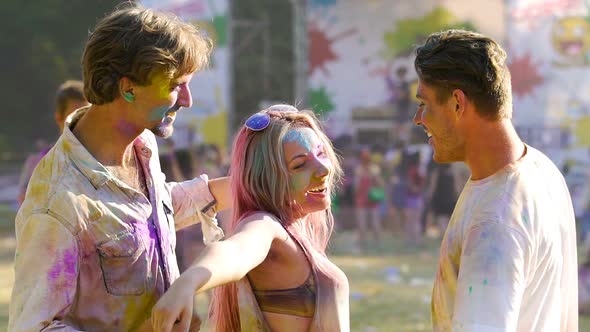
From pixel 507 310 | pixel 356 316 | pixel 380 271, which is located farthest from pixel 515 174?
pixel 380 271

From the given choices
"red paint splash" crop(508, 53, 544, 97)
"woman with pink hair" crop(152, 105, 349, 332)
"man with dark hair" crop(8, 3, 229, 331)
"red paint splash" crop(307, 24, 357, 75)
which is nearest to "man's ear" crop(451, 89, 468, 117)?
"woman with pink hair" crop(152, 105, 349, 332)

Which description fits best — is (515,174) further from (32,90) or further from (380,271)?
(32,90)

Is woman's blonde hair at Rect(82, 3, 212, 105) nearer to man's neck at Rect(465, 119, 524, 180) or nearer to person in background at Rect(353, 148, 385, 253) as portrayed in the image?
man's neck at Rect(465, 119, 524, 180)

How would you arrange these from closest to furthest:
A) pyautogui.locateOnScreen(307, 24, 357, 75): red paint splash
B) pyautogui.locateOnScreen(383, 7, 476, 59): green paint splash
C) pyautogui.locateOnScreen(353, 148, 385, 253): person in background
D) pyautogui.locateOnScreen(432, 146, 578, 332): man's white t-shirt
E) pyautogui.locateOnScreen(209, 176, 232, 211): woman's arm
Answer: pyautogui.locateOnScreen(432, 146, 578, 332): man's white t-shirt
pyautogui.locateOnScreen(209, 176, 232, 211): woman's arm
pyautogui.locateOnScreen(353, 148, 385, 253): person in background
pyautogui.locateOnScreen(383, 7, 476, 59): green paint splash
pyautogui.locateOnScreen(307, 24, 357, 75): red paint splash

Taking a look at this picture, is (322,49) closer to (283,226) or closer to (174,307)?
(283,226)

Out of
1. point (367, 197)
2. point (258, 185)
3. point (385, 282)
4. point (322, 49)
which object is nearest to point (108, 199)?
point (258, 185)

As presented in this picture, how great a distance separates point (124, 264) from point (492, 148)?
42.3 inches

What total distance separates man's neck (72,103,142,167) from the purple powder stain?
323 mm

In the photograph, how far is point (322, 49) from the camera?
50.0 ft

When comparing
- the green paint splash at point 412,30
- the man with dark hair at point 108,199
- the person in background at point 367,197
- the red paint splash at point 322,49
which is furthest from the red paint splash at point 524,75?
the man with dark hair at point 108,199

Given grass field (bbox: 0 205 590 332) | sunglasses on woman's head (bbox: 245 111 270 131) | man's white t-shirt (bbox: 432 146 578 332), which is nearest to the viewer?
man's white t-shirt (bbox: 432 146 578 332)

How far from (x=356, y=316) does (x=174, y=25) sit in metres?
6.30

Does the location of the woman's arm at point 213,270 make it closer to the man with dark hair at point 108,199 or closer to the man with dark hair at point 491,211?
the man with dark hair at point 108,199

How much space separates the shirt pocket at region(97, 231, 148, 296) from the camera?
2.55 metres
